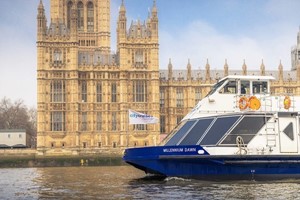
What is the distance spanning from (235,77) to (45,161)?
5377cm

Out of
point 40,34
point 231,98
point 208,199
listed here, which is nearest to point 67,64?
point 40,34

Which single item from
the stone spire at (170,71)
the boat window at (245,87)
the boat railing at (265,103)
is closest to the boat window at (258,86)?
the boat window at (245,87)

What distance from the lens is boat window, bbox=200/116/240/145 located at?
1350 inches

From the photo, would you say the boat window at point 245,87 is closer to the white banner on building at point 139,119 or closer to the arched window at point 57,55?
the white banner on building at point 139,119

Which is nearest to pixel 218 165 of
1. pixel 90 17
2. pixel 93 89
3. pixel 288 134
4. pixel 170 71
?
pixel 288 134

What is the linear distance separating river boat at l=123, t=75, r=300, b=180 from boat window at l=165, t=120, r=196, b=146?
0.28 feet

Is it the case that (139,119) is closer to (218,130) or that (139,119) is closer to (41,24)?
(41,24)

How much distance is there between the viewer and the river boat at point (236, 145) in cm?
3400

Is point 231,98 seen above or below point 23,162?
above

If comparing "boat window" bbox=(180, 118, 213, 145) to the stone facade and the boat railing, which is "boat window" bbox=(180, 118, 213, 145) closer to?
the boat railing

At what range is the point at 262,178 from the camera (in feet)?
113

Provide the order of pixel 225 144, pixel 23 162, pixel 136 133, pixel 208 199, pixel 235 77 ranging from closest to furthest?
pixel 208 199 → pixel 225 144 → pixel 235 77 → pixel 23 162 → pixel 136 133

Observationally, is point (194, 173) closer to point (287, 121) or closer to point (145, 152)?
point (145, 152)

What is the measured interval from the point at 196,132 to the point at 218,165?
8.17 feet
